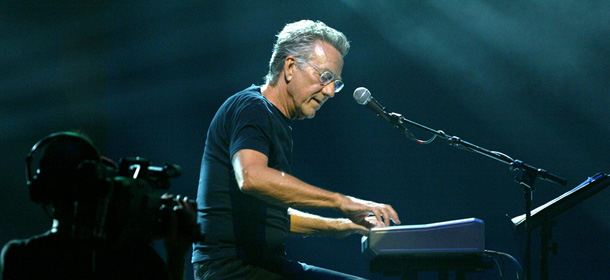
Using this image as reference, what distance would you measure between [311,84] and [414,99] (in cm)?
232

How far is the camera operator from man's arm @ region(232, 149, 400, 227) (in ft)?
1.89

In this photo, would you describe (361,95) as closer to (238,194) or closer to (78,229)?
(238,194)

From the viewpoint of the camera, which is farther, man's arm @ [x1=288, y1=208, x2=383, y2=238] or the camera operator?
man's arm @ [x1=288, y1=208, x2=383, y2=238]

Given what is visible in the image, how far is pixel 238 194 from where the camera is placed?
2.09 m

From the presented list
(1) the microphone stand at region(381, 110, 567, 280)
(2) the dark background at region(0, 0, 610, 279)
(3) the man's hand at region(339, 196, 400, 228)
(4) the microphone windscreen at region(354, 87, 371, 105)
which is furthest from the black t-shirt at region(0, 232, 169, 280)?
(2) the dark background at region(0, 0, 610, 279)

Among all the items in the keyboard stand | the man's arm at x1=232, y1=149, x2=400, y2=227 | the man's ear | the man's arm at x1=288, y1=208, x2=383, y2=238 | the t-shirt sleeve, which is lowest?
Answer: the keyboard stand

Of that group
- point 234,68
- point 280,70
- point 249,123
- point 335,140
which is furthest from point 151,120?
point 249,123

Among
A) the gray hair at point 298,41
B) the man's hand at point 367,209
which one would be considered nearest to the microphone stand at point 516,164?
the gray hair at point 298,41

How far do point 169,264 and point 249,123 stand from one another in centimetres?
71

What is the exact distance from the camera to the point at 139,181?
4.46ft

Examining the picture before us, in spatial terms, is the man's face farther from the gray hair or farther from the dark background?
the dark background

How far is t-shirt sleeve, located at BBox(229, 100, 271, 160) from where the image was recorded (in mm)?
1950

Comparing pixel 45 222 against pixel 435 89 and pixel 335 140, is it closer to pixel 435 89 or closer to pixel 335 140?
pixel 335 140

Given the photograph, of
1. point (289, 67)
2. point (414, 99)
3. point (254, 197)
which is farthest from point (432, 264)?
point (414, 99)
